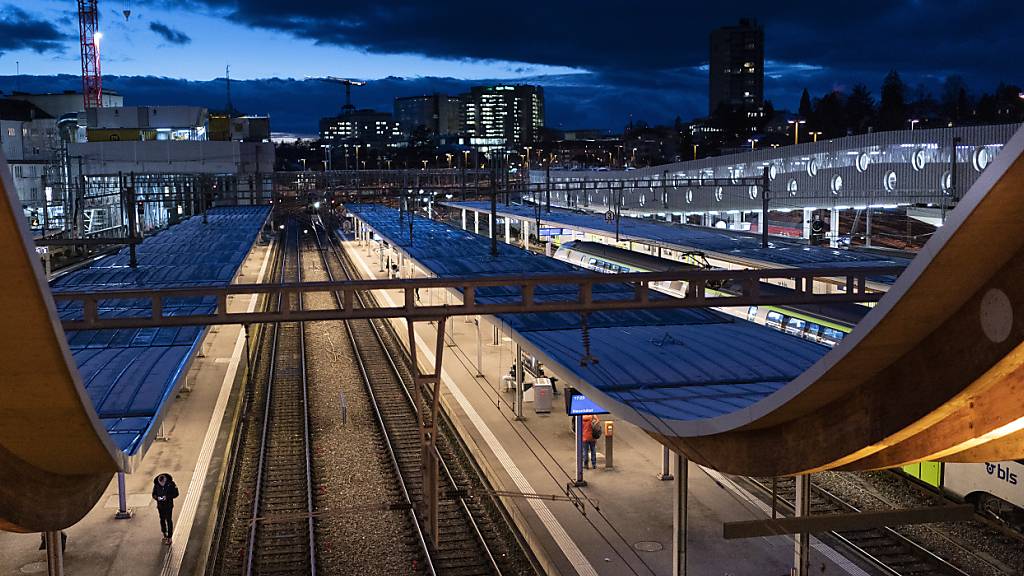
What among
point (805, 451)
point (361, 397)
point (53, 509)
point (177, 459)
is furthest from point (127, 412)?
point (361, 397)

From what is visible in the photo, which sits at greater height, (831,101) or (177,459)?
(831,101)

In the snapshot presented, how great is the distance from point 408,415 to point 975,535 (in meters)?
11.0

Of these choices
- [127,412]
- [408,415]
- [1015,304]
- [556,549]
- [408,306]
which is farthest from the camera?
[408,415]

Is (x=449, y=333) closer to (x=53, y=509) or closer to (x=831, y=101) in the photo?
(x=53, y=509)

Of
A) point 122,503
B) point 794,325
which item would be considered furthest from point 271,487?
point 794,325

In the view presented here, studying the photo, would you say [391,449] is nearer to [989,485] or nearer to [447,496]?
[447,496]

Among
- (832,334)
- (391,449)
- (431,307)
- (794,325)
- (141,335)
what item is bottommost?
(391,449)

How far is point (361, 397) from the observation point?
2159 centimetres

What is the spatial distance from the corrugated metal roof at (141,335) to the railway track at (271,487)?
7.11 feet

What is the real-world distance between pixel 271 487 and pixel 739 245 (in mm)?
17757

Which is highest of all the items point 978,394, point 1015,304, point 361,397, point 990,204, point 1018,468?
point 990,204

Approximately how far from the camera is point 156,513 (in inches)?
531

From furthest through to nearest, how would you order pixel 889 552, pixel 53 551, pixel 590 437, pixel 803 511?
pixel 590 437, pixel 889 552, pixel 803 511, pixel 53 551

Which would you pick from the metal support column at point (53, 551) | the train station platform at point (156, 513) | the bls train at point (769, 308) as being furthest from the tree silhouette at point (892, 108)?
the metal support column at point (53, 551)
